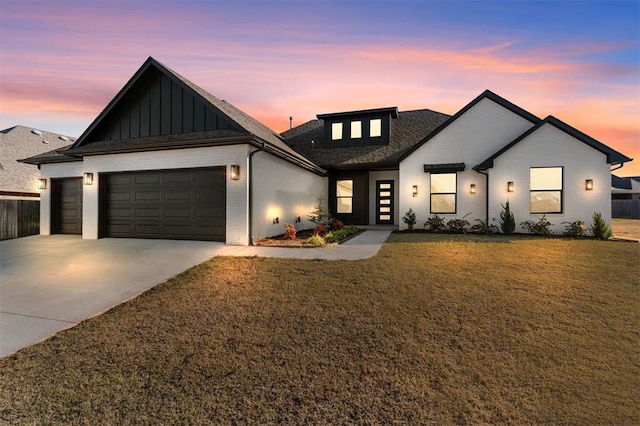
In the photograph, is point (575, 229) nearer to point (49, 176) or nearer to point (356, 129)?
point (356, 129)

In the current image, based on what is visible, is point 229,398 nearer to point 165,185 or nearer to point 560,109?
point 165,185

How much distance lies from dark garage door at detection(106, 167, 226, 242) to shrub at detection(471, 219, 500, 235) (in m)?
9.81

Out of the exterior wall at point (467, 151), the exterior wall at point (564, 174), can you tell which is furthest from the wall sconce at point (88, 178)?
→ the exterior wall at point (564, 174)

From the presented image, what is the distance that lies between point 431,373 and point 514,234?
10.2m

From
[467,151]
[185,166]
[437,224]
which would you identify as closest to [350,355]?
[185,166]

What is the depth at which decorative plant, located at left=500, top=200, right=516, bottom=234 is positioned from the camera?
11125 mm

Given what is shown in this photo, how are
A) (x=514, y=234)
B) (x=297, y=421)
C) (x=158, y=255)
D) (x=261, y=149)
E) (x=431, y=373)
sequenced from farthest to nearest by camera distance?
(x=514, y=234), (x=261, y=149), (x=158, y=255), (x=431, y=373), (x=297, y=421)

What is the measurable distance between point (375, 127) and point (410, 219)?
6.17 m

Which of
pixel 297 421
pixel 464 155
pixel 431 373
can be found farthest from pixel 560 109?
pixel 297 421

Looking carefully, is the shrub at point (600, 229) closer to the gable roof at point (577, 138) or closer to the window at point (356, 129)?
the gable roof at point (577, 138)

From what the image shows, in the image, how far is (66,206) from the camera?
12836mm

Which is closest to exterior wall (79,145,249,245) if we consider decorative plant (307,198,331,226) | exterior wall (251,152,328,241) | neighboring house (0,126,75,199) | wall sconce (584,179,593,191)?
exterior wall (251,152,328,241)

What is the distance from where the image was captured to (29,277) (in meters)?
6.41

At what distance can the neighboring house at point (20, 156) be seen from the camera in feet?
56.5
